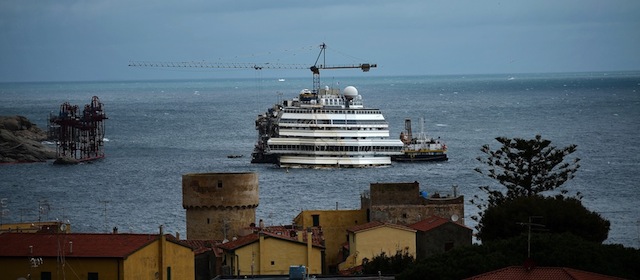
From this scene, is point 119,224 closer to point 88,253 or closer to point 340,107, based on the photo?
point 88,253

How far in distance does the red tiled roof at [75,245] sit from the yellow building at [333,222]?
510 inches

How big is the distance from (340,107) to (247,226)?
7746 cm

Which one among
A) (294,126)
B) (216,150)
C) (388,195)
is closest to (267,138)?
(294,126)

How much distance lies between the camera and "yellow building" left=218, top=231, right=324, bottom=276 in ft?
135

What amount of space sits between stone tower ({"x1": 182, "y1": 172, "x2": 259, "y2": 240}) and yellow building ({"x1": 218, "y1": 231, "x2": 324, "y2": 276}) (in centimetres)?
439

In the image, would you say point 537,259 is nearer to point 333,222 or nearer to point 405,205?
point 405,205

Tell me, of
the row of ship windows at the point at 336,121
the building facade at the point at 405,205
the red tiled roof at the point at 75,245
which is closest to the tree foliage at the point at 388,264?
the building facade at the point at 405,205

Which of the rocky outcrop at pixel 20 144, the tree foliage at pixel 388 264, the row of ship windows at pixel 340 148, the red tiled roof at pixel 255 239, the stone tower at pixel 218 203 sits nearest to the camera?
the tree foliage at pixel 388 264

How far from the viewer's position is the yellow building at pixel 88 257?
112ft

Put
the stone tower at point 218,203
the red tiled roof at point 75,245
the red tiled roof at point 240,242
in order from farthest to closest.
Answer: the stone tower at point 218,203 → the red tiled roof at point 240,242 → the red tiled roof at point 75,245

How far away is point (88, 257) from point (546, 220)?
1541 cm

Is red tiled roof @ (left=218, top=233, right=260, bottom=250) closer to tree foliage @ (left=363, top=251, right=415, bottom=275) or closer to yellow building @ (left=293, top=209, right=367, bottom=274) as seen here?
tree foliage @ (left=363, top=251, right=415, bottom=275)

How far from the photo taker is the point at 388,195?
161 feet

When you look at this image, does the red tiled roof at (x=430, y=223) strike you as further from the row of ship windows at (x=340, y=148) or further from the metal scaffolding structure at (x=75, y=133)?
the metal scaffolding structure at (x=75, y=133)
